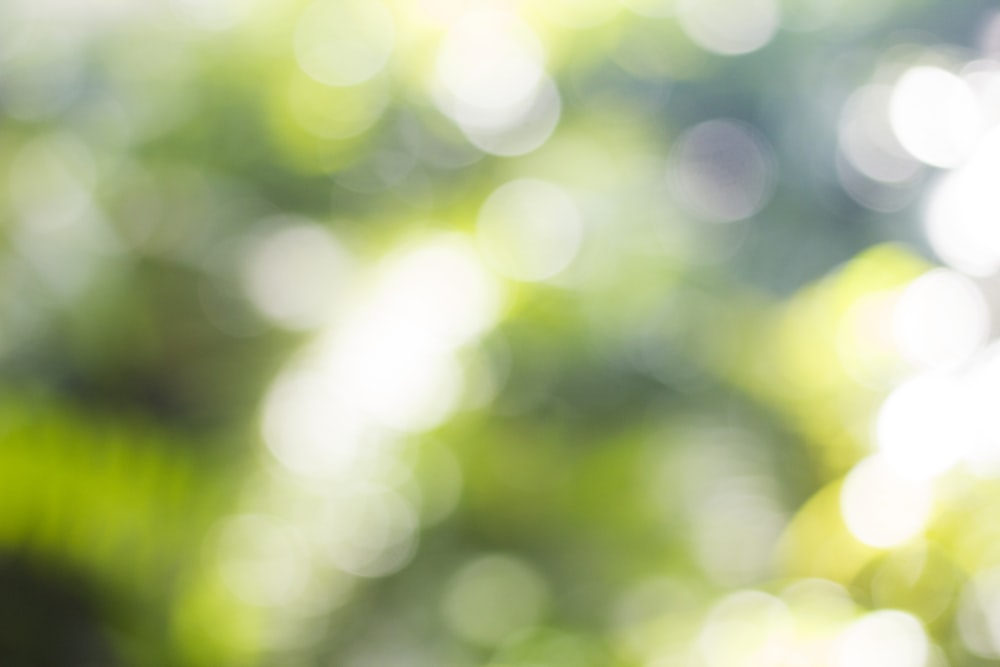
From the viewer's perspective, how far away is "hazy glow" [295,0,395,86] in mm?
723

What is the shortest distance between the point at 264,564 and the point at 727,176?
0.46 metres

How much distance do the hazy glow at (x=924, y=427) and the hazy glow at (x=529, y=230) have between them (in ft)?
0.78

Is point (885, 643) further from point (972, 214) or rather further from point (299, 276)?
point (299, 276)

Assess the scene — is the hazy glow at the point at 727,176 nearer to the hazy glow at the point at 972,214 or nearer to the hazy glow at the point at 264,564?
the hazy glow at the point at 972,214

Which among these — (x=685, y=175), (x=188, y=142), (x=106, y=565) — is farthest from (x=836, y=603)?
(x=188, y=142)

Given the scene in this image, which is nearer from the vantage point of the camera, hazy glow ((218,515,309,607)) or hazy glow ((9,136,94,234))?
hazy glow ((218,515,309,607))

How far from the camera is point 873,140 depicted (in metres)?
0.69

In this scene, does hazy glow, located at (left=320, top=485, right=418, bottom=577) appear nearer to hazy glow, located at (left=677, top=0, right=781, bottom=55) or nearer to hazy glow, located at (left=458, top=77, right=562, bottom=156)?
hazy glow, located at (left=458, top=77, right=562, bottom=156)

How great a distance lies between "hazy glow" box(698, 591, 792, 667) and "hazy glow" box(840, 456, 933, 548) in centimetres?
6

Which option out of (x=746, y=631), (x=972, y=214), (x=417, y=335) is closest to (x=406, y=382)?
(x=417, y=335)

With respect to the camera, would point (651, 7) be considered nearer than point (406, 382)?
No

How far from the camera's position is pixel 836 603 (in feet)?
1.59

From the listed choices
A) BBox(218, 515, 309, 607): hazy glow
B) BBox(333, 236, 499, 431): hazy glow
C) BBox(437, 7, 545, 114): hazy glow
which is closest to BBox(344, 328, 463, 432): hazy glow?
BBox(333, 236, 499, 431): hazy glow

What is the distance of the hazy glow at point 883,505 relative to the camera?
1.50 feet
